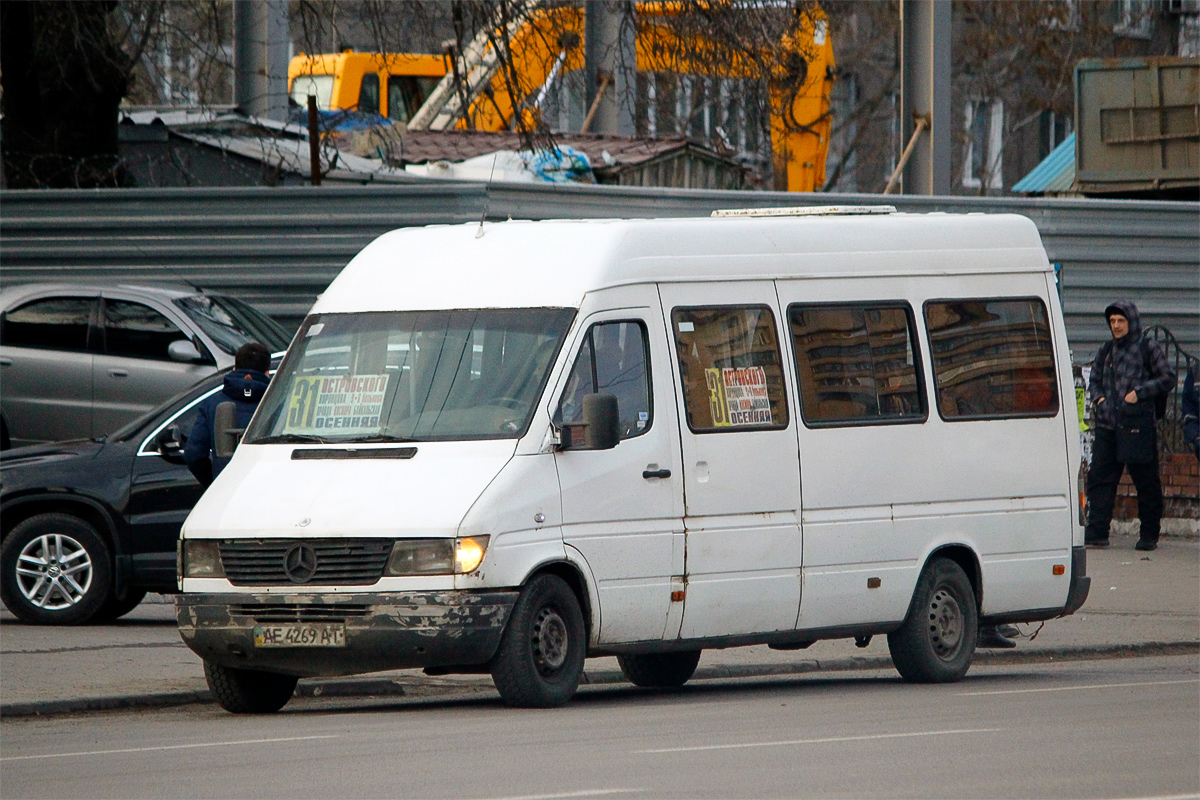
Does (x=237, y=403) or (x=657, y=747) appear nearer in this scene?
(x=657, y=747)

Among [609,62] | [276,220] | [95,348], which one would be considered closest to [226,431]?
[95,348]

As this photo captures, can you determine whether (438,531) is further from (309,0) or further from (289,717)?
(309,0)

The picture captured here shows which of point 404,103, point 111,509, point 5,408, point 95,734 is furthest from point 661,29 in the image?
point 404,103

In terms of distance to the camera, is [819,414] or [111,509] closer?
[819,414]

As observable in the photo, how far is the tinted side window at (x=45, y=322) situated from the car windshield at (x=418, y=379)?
288 inches

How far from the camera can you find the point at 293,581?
926 centimetres

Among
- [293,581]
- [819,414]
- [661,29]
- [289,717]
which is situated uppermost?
[661,29]

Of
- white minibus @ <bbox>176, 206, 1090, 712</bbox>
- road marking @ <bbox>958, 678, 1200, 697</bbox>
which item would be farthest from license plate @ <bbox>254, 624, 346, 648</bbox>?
road marking @ <bbox>958, 678, 1200, 697</bbox>

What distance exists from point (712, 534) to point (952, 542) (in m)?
1.64

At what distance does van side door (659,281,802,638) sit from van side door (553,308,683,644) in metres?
0.11

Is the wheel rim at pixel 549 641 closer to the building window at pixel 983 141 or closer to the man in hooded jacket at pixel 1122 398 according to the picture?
the man in hooded jacket at pixel 1122 398

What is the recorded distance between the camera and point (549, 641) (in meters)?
9.43

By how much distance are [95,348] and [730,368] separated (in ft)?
26.6

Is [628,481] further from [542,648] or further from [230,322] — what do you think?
[230,322]
